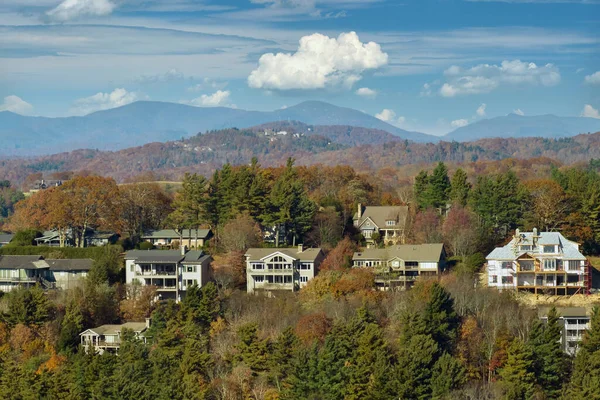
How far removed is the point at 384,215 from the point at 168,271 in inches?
566

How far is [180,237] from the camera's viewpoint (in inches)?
2080

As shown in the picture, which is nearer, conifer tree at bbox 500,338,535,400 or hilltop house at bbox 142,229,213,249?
conifer tree at bbox 500,338,535,400

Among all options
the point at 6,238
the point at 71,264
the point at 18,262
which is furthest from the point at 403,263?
the point at 6,238

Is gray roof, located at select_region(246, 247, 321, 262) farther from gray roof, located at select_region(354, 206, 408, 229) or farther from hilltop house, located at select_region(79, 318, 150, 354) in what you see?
hilltop house, located at select_region(79, 318, 150, 354)

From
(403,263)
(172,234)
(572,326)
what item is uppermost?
(172,234)

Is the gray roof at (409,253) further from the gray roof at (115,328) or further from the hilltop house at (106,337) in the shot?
the hilltop house at (106,337)

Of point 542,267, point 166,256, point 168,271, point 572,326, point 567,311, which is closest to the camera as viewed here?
point 572,326

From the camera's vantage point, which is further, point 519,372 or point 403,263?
point 403,263

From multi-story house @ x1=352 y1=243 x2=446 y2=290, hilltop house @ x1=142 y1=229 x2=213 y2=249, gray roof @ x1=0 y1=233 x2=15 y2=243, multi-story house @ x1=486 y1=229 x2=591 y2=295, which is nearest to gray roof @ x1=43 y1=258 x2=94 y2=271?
hilltop house @ x1=142 y1=229 x2=213 y2=249

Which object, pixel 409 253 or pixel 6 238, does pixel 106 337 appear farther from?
pixel 6 238

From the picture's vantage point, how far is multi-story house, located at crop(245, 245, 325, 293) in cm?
4669

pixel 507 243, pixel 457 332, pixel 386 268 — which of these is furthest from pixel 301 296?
pixel 507 243

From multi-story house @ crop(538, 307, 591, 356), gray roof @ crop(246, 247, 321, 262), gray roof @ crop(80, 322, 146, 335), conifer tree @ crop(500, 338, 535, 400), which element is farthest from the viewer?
gray roof @ crop(246, 247, 321, 262)

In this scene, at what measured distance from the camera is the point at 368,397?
3606 cm
